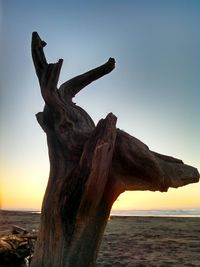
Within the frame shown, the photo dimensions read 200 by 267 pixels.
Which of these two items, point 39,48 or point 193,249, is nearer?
point 39,48

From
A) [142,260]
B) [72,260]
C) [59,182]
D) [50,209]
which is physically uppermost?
[59,182]

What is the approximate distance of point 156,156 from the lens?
406 cm

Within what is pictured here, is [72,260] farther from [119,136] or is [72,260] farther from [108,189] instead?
[119,136]

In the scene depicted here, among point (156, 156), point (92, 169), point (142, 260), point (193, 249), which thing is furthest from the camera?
point (193, 249)

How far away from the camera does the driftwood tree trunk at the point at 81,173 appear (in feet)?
11.7

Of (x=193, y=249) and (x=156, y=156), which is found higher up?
(x=156, y=156)

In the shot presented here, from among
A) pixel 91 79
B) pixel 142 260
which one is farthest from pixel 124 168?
pixel 142 260

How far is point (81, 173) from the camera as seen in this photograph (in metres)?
3.57

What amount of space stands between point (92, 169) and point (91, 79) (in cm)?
145

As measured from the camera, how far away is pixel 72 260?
3.58 meters

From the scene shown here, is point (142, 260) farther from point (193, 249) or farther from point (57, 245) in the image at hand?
point (57, 245)

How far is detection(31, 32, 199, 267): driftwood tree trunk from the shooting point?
3576 millimetres

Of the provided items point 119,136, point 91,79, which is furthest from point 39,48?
point 119,136

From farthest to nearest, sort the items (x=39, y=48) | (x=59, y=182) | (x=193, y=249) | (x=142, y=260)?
(x=193, y=249) → (x=142, y=260) → (x=39, y=48) → (x=59, y=182)
